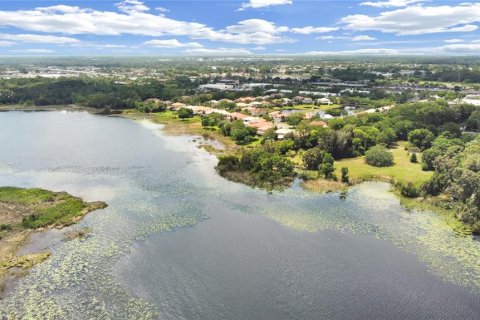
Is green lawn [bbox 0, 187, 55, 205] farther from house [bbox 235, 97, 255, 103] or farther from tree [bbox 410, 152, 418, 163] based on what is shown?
house [bbox 235, 97, 255, 103]

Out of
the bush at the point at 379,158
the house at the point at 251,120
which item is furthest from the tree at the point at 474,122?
the house at the point at 251,120

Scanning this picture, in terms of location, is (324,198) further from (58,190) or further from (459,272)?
(58,190)

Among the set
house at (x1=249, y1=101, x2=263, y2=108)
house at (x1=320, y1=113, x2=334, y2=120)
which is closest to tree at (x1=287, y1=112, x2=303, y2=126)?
house at (x1=320, y1=113, x2=334, y2=120)

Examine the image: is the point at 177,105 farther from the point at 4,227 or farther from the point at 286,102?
the point at 4,227

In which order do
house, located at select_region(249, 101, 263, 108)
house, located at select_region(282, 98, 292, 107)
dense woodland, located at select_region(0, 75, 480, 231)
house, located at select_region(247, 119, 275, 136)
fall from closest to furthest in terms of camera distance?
dense woodland, located at select_region(0, 75, 480, 231) < house, located at select_region(247, 119, 275, 136) < house, located at select_region(249, 101, 263, 108) < house, located at select_region(282, 98, 292, 107)

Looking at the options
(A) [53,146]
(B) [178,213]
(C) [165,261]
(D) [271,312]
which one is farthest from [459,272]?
(A) [53,146]
